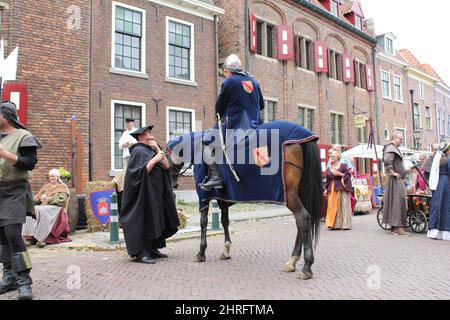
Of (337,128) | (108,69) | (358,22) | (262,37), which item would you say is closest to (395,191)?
(108,69)

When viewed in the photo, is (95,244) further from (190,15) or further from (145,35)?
(190,15)

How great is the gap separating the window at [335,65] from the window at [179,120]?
11.0 metres

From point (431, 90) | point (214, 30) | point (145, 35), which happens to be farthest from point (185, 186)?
point (431, 90)

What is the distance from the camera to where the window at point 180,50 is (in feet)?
52.8

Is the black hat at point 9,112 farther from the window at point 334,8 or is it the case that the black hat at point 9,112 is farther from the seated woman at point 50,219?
the window at point 334,8

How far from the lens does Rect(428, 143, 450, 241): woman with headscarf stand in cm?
817

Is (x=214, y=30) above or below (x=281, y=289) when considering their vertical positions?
above

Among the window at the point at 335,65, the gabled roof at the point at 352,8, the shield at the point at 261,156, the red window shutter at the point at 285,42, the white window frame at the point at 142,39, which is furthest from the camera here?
the gabled roof at the point at 352,8

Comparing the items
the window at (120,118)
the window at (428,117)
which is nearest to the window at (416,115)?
the window at (428,117)

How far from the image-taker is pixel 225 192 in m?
5.91

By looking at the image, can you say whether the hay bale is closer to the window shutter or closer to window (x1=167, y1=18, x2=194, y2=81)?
window (x1=167, y1=18, x2=194, y2=81)

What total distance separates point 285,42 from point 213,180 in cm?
1587

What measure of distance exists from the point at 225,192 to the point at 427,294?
2.91 metres

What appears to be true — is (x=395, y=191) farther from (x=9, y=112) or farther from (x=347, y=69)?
(x=347, y=69)
